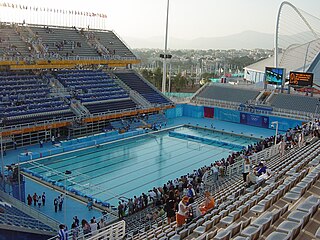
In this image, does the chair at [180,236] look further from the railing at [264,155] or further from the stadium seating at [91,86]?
the stadium seating at [91,86]

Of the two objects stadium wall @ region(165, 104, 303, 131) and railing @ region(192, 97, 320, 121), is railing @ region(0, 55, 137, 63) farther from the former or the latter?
railing @ region(192, 97, 320, 121)

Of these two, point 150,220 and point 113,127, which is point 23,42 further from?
point 150,220

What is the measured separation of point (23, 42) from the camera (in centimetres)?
3144

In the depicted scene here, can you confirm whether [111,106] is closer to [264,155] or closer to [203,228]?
[264,155]

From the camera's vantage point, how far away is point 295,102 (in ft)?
111

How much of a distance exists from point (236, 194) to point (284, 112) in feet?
78.3

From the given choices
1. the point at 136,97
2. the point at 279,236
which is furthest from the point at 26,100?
the point at 279,236

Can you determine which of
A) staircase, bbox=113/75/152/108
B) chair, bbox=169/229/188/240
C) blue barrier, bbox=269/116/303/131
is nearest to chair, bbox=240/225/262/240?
chair, bbox=169/229/188/240

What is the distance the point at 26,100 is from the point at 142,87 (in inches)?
484

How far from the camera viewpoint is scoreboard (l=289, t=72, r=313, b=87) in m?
32.4

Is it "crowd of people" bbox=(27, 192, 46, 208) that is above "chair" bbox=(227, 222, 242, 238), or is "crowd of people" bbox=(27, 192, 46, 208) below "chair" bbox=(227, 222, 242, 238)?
below

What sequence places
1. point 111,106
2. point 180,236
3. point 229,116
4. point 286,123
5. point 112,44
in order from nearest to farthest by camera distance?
point 180,236 → point 111,106 → point 286,123 → point 229,116 → point 112,44

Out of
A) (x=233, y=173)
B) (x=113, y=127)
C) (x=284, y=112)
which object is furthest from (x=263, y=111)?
(x=233, y=173)

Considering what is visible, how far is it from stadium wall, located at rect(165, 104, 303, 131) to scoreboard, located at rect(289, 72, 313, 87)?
372cm
